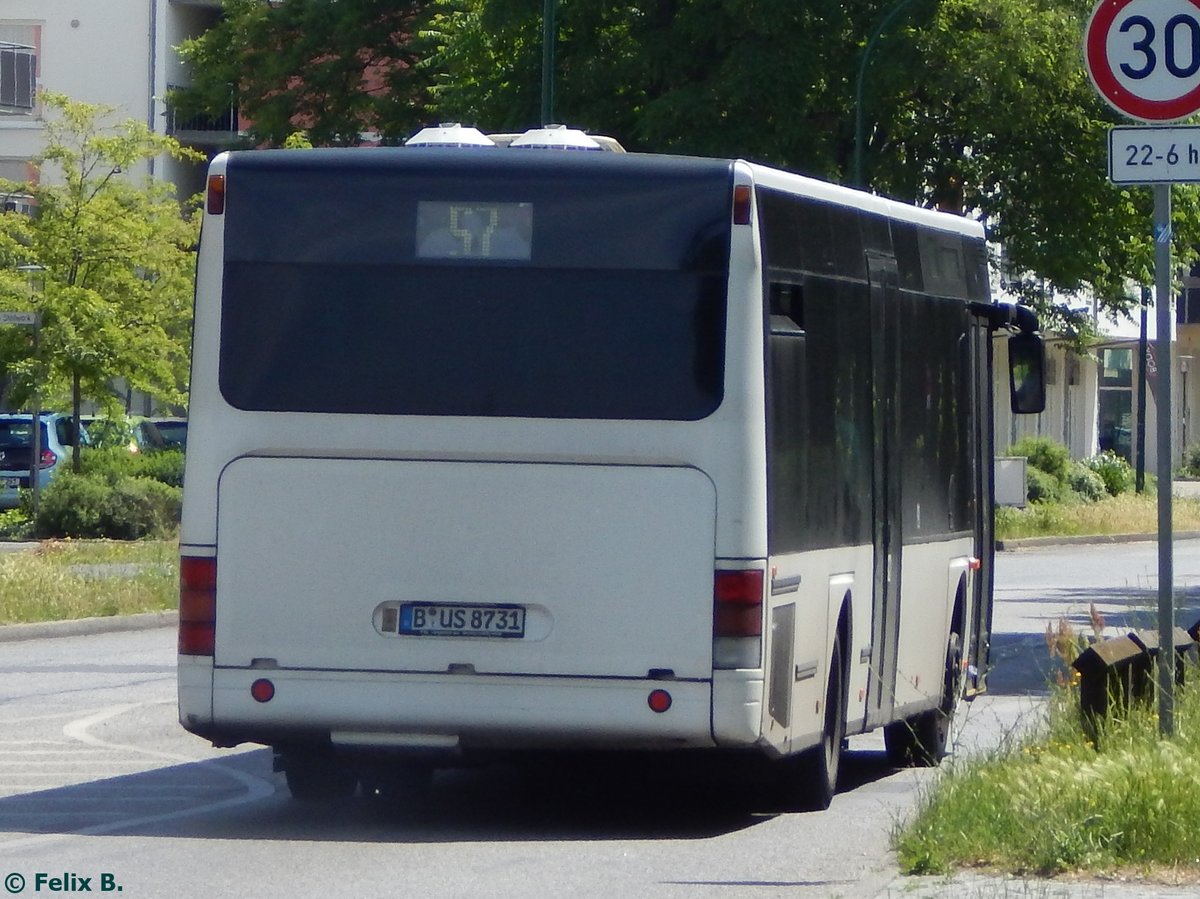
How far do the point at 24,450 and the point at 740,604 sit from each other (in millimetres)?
32146

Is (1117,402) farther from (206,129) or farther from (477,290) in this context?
(477,290)

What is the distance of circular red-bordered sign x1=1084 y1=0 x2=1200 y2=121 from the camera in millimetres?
9906

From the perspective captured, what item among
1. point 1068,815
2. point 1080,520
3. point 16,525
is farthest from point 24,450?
point 1068,815

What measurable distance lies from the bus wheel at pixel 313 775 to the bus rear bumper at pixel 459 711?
944 millimetres

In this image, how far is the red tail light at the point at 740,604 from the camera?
374 inches

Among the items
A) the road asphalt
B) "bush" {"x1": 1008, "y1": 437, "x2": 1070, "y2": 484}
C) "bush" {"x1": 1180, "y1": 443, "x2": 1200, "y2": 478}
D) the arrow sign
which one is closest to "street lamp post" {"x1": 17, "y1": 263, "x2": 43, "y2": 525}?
the arrow sign

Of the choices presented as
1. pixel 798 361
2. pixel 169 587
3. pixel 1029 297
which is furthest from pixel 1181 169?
pixel 1029 297

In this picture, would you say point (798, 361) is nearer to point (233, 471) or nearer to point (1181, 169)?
point (1181, 169)

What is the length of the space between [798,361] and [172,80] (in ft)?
181

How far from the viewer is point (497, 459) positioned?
973cm

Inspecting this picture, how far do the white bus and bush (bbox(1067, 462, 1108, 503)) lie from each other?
40278 mm

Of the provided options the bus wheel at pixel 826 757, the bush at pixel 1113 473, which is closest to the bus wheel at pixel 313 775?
the bus wheel at pixel 826 757

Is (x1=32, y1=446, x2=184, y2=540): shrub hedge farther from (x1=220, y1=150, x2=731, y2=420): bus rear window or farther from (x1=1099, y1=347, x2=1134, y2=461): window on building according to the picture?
(x1=1099, y1=347, x2=1134, y2=461): window on building

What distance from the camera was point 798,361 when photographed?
10.2 metres
